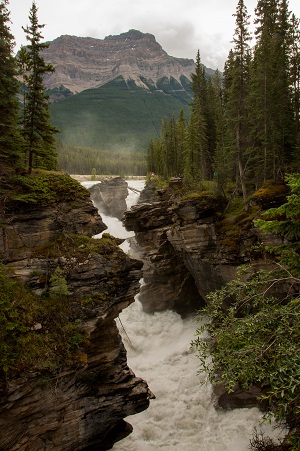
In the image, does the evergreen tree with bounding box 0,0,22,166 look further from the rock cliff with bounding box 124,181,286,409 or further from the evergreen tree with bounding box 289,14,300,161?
the evergreen tree with bounding box 289,14,300,161

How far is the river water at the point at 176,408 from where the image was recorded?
18.8m

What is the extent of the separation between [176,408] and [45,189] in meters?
17.8

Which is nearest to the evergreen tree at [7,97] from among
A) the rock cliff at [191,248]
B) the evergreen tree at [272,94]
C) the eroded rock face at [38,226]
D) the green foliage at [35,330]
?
the eroded rock face at [38,226]

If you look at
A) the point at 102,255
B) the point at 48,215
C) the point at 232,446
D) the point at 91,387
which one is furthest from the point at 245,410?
the point at 48,215

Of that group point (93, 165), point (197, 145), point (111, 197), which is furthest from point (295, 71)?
point (93, 165)

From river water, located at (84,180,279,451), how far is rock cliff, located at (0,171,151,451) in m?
2.96

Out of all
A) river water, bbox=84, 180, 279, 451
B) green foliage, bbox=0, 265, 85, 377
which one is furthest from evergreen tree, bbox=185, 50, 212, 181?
green foliage, bbox=0, 265, 85, 377

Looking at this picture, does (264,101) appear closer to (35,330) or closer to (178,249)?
(178,249)

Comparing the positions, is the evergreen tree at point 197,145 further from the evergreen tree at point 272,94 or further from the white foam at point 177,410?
the white foam at point 177,410

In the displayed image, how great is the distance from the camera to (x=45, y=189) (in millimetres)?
19391

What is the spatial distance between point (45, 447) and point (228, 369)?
1231cm

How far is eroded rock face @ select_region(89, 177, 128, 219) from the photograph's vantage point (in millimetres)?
67938

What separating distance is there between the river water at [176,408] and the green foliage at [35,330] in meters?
6.51

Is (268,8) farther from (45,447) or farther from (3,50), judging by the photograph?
(45,447)
